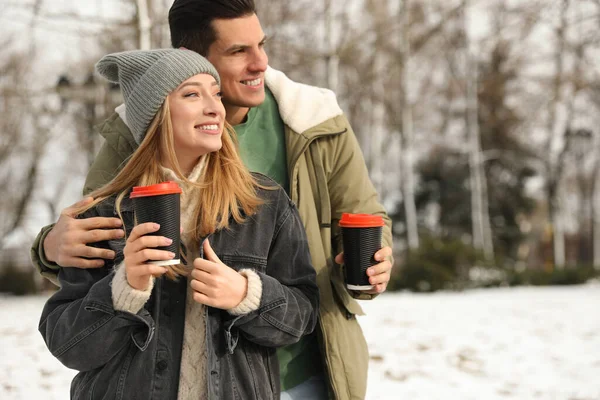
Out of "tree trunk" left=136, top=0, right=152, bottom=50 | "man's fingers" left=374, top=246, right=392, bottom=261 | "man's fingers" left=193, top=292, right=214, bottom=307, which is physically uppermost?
"tree trunk" left=136, top=0, right=152, bottom=50

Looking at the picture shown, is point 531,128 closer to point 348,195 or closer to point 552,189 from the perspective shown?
point 552,189

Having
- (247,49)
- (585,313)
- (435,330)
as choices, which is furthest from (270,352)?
(585,313)

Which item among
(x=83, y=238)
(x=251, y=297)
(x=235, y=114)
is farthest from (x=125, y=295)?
(x=235, y=114)

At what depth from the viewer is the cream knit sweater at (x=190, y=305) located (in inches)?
70.4

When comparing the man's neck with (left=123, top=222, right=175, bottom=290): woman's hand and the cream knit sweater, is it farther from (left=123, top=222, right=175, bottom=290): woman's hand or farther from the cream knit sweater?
(left=123, top=222, right=175, bottom=290): woman's hand

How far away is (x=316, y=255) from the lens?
2.32m

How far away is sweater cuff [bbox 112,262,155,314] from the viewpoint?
1.78m

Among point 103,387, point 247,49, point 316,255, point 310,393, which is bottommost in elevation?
point 310,393

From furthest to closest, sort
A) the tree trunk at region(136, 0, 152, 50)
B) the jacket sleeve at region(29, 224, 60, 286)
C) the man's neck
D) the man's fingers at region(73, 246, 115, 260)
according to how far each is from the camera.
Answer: the tree trunk at region(136, 0, 152, 50), the man's neck, the jacket sleeve at region(29, 224, 60, 286), the man's fingers at region(73, 246, 115, 260)

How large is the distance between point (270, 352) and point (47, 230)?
87cm

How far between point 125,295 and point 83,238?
24 cm

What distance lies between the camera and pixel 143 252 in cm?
168

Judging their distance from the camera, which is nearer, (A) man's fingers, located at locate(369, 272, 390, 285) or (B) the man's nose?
(A) man's fingers, located at locate(369, 272, 390, 285)

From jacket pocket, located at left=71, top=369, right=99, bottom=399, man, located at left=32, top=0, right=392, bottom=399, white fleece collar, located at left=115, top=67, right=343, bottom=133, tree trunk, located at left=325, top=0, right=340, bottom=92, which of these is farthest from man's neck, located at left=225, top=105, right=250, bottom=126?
tree trunk, located at left=325, top=0, right=340, bottom=92
